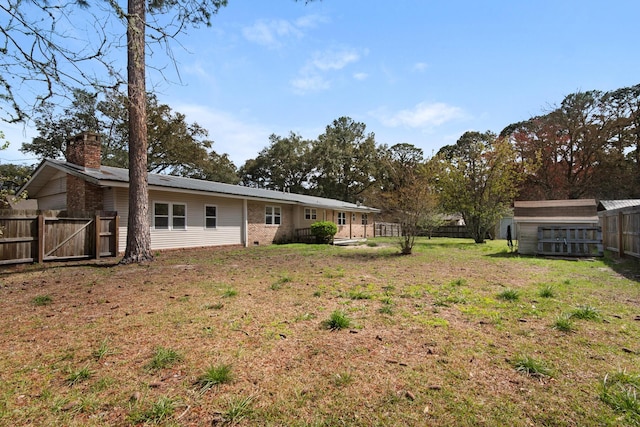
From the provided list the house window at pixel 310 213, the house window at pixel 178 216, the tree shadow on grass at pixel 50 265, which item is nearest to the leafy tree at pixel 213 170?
the house window at pixel 310 213

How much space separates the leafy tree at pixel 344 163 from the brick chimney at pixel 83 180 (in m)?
28.9

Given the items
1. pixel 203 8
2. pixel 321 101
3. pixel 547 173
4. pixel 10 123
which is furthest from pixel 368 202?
pixel 10 123

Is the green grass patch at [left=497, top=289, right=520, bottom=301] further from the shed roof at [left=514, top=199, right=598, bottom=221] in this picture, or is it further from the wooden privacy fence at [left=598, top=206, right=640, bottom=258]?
the shed roof at [left=514, top=199, right=598, bottom=221]

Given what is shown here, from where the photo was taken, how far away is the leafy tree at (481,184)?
19891 millimetres

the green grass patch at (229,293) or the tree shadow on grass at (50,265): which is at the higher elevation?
the tree shadow on grass at (50,265)

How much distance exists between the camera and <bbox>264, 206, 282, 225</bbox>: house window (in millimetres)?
18703

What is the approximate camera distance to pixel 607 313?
4324 millimetres

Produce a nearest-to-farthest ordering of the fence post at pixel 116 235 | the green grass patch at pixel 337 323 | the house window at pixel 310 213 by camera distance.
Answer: the green grass patch at pixel 337 323 → the fence post at pixel 116 235 → the house window at pixel 310 213

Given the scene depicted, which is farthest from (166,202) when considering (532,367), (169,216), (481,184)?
(481,184)

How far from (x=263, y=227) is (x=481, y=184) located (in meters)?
15.0

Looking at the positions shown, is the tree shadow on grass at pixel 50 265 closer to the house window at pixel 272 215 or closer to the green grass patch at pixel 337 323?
the green grass patch at pixel 337 323

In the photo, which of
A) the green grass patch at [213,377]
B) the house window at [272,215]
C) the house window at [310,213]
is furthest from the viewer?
the house window at [310,213]

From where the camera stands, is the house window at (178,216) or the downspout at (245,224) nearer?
the house window at (178,216)

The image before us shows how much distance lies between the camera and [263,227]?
18219 millimetres
